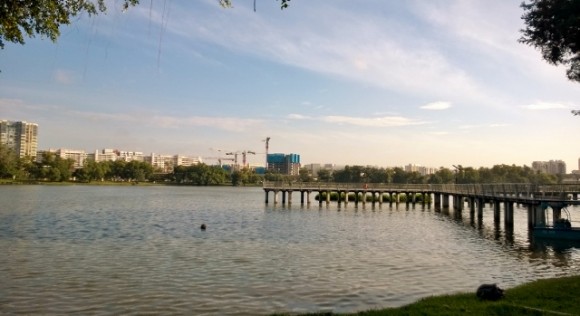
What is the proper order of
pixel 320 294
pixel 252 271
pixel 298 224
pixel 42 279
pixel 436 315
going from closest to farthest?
pixel 436 315 < pixel 320 294 < pixel 42 279 < pixel 252 271 < pixel 298 224

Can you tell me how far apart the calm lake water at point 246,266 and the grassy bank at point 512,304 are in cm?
305

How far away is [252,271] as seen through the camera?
24453 millimetres

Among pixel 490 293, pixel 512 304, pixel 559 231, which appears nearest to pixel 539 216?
pixel 559 231

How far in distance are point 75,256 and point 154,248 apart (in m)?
5.37

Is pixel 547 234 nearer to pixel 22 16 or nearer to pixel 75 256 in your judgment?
pixel 75 256

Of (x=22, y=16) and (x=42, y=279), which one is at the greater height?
(x=22, y=16)

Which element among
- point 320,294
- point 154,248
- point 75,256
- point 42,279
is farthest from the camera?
point 154,248

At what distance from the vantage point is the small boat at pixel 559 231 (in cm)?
3847

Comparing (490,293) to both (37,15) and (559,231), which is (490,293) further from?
(559,231)

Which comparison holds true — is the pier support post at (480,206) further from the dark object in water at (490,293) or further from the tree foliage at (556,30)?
the dark object in water at (490,293)

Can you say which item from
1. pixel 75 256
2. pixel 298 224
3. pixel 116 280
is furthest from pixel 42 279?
pixel 298 224

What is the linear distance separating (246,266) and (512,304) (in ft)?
48.8

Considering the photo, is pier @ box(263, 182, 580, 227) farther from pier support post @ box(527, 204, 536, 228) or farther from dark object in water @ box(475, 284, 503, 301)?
dark object in water @ box(475, 284, 503, 301)

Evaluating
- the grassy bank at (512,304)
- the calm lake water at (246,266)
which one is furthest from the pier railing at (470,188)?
the grassy bank at (512,304)
